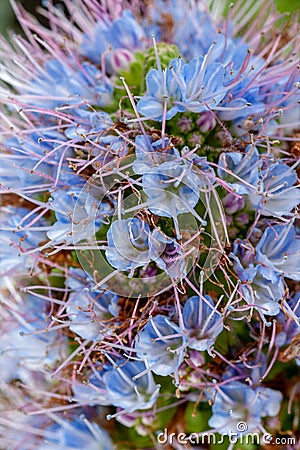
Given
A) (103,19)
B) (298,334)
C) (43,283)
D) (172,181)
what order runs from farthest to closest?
1. (103,19)
2. (43,283)
3. (298,334)
4. (172,181)

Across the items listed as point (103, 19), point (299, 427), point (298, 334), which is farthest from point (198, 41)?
point (299, 427)

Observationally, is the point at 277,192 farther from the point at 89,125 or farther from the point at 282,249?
the point at 89,125

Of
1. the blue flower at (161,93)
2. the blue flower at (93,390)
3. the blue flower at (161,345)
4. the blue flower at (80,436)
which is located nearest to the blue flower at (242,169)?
the blue flower at (161,93)

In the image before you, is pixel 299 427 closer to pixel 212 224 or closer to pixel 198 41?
pixel 212 224
